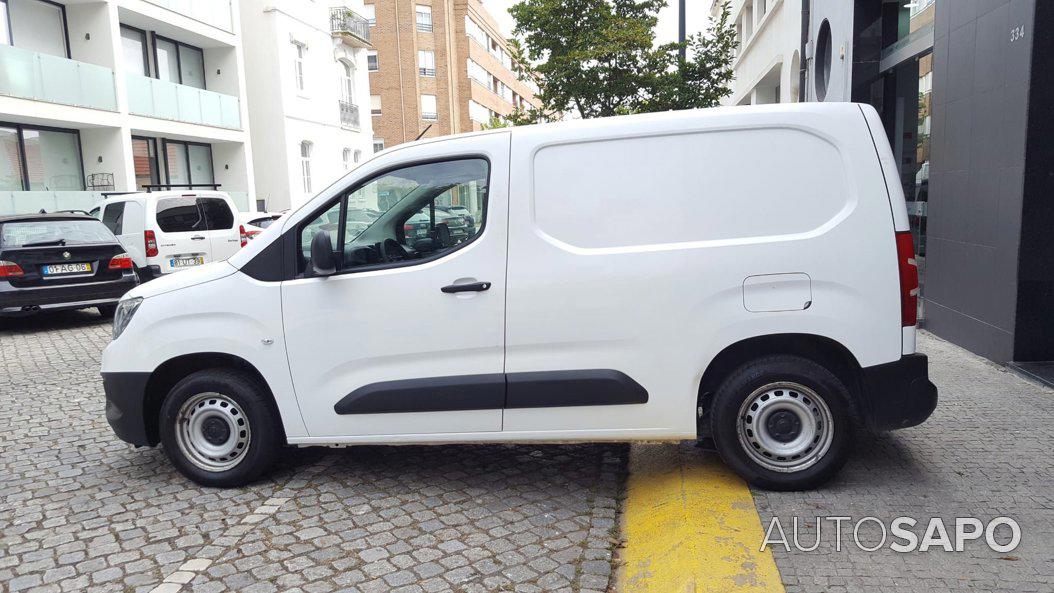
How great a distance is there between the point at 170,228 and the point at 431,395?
10597mm

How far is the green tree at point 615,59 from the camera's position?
73.5 feet

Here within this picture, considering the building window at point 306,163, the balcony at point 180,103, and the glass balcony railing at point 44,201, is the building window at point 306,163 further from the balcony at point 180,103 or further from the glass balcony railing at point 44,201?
the glass balcony railing at point 44,201

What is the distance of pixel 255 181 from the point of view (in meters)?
31.6

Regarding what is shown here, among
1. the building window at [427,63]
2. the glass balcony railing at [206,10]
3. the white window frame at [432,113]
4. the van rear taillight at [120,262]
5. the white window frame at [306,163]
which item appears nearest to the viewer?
the van rear taillight at [120,262]

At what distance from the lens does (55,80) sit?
19.8 meters

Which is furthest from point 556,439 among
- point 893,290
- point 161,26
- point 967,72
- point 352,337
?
point 161,26

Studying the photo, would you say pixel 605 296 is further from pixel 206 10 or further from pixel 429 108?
pixel 429 108

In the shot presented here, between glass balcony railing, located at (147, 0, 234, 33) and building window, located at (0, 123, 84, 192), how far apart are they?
512 centimetres

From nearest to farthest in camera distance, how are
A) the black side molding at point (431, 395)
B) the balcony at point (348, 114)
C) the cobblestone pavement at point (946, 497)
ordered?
the cobblestone pavement at point (946, 497) < the black side molding at point (431, 395) < the balcony at point (348, 114)

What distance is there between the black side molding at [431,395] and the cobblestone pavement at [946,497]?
4.82 ft

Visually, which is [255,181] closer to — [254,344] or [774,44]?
[774,44]

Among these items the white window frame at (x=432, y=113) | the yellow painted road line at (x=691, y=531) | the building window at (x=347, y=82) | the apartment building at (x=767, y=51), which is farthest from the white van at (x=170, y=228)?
the white window frame at (x=432, y=113)

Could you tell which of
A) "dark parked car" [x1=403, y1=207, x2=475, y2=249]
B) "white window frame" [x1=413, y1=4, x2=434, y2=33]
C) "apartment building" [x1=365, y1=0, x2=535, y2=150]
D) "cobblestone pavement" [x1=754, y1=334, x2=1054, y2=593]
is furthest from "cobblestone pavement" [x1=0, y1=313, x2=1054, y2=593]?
"white window frame" [x1=413, y1=4, x2=434, y2=33]

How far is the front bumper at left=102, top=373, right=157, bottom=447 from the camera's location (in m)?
4.65
